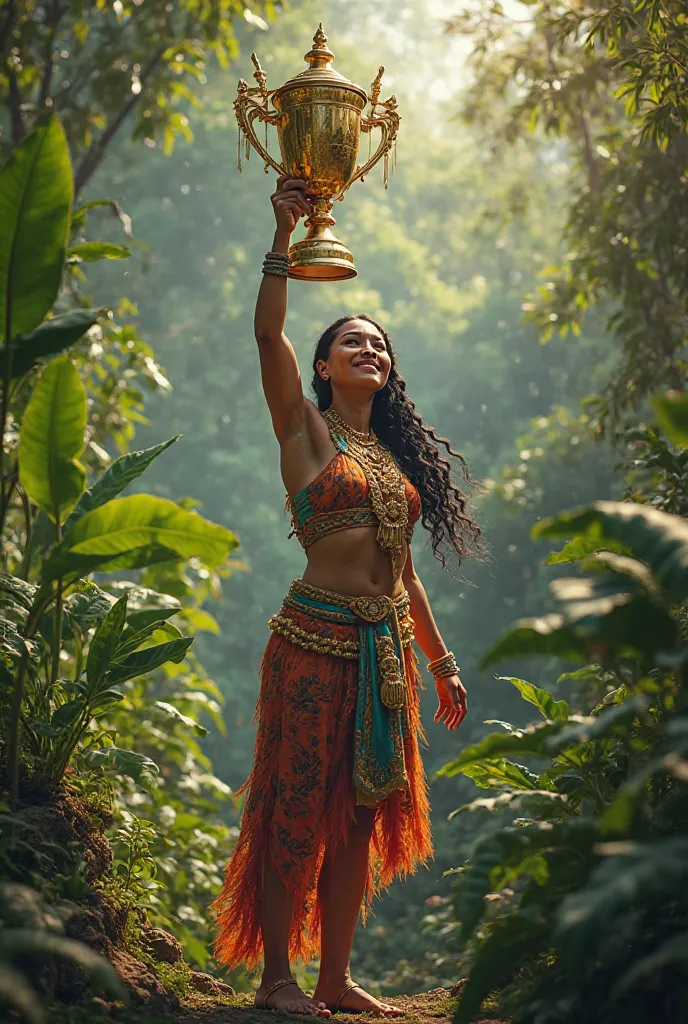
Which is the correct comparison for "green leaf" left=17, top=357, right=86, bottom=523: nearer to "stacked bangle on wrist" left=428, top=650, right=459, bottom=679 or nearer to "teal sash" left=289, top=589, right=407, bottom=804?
"teal sash" left=289, top=589, right=407, bottom=804

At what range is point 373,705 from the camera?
10.4ft

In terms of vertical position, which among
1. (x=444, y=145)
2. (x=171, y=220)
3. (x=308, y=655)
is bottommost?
(x=308, y=655)

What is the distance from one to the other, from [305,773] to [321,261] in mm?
1452

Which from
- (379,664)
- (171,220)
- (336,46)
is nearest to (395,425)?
(379,664)

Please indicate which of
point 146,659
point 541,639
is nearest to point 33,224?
point 146,659

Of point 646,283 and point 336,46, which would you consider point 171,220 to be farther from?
point 646,283

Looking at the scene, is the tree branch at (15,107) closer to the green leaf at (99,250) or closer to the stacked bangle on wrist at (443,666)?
the green leaf at (99,250)

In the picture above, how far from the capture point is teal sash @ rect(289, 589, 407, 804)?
3115mm

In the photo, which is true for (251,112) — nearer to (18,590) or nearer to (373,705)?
(18,590)

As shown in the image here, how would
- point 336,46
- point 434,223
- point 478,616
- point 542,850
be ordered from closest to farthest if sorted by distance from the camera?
point 542,850 < point 478,616 < point 336,46 < point 434,223

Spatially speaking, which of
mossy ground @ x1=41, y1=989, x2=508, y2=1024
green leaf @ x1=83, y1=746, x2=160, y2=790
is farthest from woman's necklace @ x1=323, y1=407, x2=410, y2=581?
mossy ground @ x1=41, y1=989, x2=508, y2=1024

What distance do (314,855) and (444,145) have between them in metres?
27.6

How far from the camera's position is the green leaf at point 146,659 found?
2.90 meters

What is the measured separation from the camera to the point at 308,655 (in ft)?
10.5
